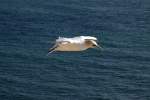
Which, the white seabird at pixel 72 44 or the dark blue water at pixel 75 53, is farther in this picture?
the dark blue water at pixel 75 53

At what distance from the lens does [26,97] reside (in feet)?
257

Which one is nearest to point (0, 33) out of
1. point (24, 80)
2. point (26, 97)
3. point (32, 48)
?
point (32, 48)

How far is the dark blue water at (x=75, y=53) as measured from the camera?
268 feet

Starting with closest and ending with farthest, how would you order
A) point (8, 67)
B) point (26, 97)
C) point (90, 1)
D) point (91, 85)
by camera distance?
1. point (26, 97)
2. point (91, 85)
3. point (8, 67)
4. point (90, 1)

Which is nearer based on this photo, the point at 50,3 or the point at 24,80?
the point at 24,80

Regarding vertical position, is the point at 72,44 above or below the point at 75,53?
below

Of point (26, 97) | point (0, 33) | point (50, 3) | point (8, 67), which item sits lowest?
point (26, 97)

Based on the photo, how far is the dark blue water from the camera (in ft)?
268

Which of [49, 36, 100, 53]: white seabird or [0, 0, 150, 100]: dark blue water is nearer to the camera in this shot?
[49, 36, 100, 53]: white seabird

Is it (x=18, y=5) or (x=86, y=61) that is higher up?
(x=18, y=5)

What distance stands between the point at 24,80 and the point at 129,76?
68.2 feet

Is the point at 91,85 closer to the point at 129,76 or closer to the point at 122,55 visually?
the point at 129,76

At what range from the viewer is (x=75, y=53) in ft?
320

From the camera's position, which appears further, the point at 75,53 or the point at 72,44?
the point at 75,53
